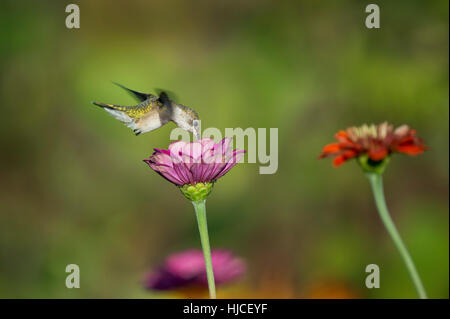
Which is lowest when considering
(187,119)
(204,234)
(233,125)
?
(204,234)

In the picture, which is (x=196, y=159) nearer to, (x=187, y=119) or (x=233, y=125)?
(x=187, y=119)

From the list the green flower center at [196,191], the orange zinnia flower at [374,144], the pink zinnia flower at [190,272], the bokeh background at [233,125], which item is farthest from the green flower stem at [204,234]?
the bokeh background at [233,125]

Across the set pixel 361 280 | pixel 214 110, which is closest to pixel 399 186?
pixel 361 280

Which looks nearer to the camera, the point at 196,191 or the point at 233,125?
the point at 196,191

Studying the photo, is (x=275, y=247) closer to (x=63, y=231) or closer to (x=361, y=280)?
(x=361, y=280)

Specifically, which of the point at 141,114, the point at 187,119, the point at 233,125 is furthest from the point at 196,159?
the point at 233,125

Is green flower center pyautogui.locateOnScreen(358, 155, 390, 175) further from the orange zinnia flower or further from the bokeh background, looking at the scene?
the bokeh background

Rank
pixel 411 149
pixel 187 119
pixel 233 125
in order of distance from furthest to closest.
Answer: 1. pixel 233 125
2. pixel 187 119
3. pixel 411 149

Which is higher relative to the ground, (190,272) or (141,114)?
(141,114)

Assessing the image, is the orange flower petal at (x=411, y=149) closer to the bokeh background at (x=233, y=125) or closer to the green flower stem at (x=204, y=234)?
the green flower stem at (x=204, y=234)
